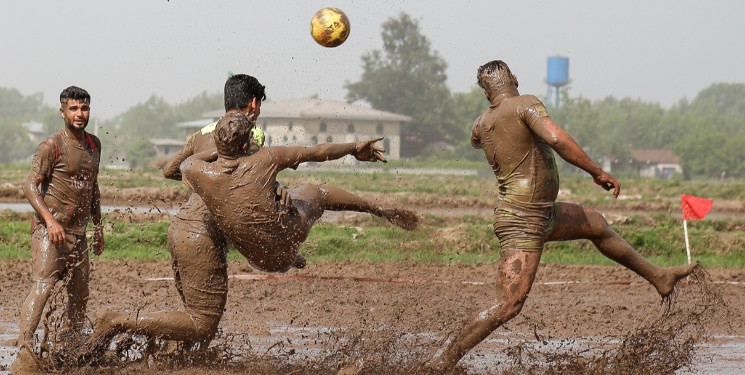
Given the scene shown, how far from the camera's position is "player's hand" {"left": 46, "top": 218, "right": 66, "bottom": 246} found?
7.71 metres

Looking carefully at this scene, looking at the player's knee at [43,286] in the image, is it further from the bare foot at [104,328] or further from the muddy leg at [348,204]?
the muddy leg at [348,204]

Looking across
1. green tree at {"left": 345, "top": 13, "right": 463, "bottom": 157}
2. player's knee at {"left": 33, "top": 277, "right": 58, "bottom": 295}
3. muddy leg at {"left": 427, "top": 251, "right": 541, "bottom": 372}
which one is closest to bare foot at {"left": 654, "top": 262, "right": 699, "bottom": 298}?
muddy leg at {"left": 427, "top": 251, "right": 541, "bottom": 372}

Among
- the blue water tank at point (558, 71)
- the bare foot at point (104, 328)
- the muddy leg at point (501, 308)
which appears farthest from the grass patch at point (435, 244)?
the blue water tank at point (558, 71)

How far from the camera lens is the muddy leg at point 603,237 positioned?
7.81 meters

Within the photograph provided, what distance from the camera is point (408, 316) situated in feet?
33.3

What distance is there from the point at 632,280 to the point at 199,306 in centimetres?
735

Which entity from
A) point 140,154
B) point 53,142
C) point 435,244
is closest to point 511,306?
point 53,142

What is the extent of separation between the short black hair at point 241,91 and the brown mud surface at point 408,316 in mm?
1776

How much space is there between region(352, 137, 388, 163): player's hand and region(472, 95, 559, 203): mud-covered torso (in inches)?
35.4

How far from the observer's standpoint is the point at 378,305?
11.2m

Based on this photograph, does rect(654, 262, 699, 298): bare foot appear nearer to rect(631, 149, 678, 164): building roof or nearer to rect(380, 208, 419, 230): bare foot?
rect(380, 208, 419, 230): bare foot

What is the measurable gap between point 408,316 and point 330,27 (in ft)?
8.64

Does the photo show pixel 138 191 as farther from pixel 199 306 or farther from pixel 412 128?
pixel 412 128

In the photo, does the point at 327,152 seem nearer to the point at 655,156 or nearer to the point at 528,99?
the point at 528,99
